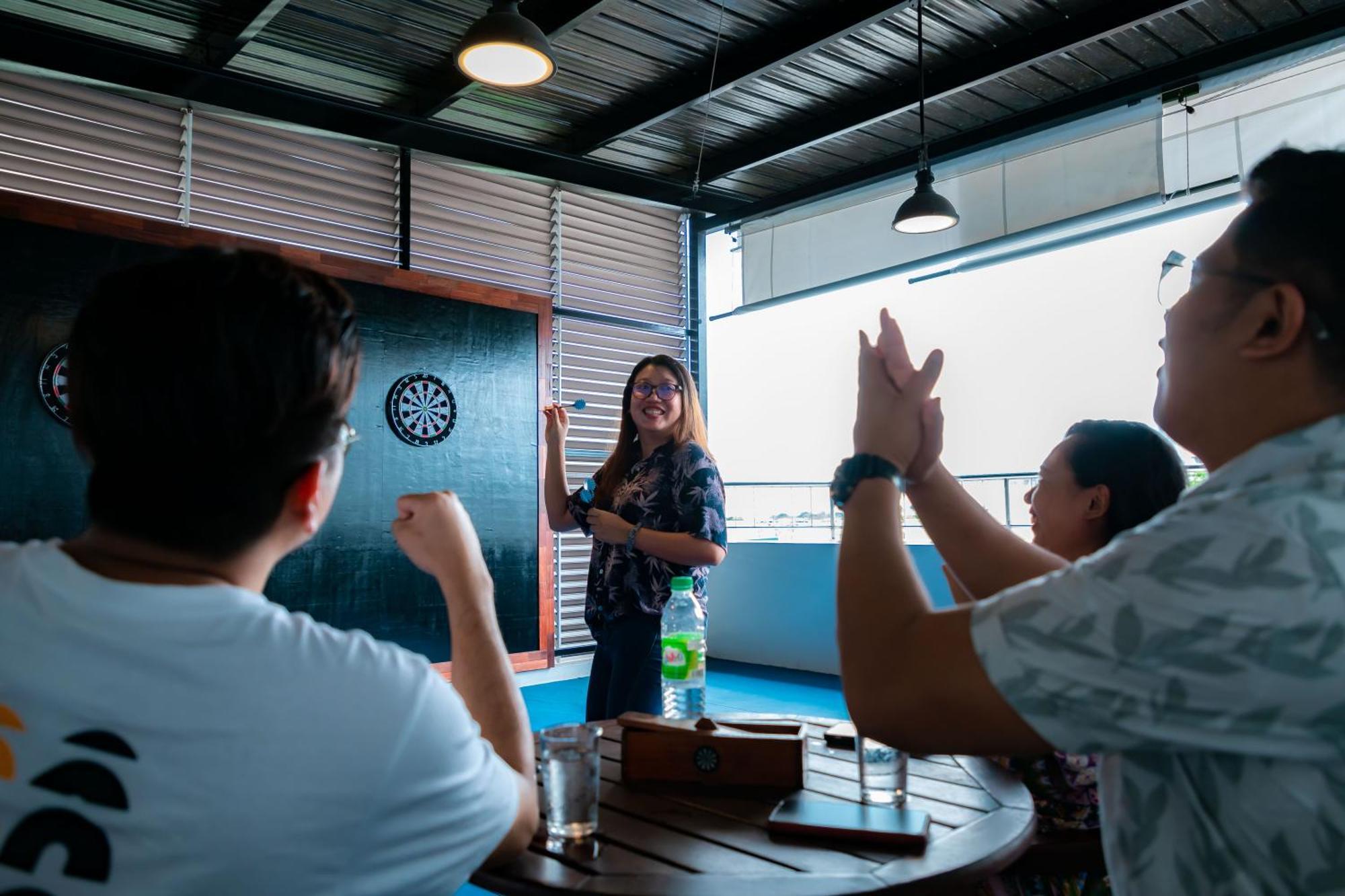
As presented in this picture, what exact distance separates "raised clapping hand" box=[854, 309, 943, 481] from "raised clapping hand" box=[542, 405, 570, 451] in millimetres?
2094

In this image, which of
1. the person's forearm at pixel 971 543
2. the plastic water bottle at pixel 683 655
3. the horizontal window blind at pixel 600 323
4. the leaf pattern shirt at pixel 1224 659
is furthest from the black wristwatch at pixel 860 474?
the horizontal window blind at pixel 600 323

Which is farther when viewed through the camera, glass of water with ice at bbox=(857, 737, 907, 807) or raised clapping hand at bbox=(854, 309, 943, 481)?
glass of water with ice at bbox=(857, 737, 907, 807)

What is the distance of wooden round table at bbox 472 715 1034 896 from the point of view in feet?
3.62

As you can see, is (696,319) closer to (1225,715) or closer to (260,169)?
(260,169)

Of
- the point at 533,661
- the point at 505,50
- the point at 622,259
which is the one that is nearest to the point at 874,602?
the point at 505,50

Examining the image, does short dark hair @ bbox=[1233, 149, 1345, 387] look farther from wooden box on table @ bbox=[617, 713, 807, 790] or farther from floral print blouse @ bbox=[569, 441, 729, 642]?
floral print blouse @ bbox=[569, 441, 729, 642]

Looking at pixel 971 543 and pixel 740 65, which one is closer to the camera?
pixel 971 543

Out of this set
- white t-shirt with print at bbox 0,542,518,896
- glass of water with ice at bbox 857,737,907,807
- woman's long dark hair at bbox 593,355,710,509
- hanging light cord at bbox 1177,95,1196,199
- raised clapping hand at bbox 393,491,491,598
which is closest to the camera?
white t-shirt with print at bbox 0,542,518,896

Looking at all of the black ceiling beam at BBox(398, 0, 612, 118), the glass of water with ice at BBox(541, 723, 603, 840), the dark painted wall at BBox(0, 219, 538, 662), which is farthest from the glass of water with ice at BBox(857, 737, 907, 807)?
the dark painted wall at BBox(0, 219, 538, 662)

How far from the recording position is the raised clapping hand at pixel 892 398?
38.8 inches

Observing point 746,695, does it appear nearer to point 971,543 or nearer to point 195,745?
point 971,543

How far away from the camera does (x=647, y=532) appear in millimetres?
2584

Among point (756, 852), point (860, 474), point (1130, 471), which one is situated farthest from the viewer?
point (1130, 471)

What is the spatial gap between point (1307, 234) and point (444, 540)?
1.03m
